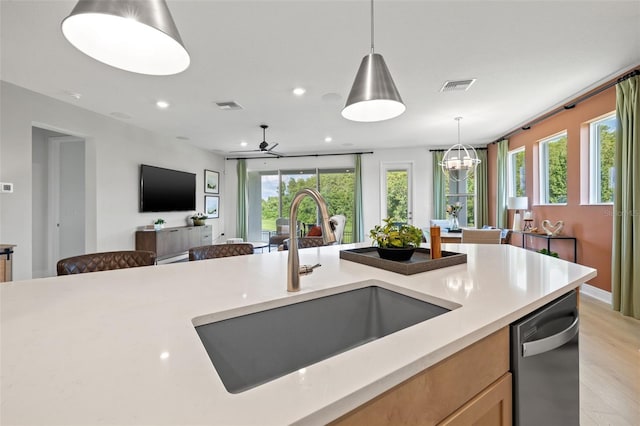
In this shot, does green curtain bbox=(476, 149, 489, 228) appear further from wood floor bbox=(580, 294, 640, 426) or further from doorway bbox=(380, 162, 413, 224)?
wood floor bbox=(580, 294, 640, 426)

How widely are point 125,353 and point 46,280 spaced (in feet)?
2.91

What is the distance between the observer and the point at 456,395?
651 mm

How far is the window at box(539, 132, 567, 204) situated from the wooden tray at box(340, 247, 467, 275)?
12.6 feet

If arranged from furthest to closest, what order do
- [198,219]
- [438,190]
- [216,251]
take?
[438,190] → [198,219] → [216,251]

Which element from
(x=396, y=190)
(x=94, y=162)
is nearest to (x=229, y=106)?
(x=94, y=162)

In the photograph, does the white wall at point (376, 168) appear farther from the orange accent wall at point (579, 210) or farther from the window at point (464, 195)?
the orange accent wall at point (579, 210)

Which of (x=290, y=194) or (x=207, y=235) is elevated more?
(x=290, y=194)

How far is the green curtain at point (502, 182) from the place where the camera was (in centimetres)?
557

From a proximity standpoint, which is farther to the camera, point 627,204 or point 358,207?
point 358,207

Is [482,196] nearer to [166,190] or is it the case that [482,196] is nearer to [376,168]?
[376,168]

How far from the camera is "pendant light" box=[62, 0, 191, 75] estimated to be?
2.42ft

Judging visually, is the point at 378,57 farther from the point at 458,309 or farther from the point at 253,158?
the point at 253,158

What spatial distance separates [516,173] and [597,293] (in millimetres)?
2761

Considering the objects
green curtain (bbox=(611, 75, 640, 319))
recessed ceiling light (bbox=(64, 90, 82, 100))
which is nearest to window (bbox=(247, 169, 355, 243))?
recessed ceiling light (bbox=(64, 90, 82, 100))
